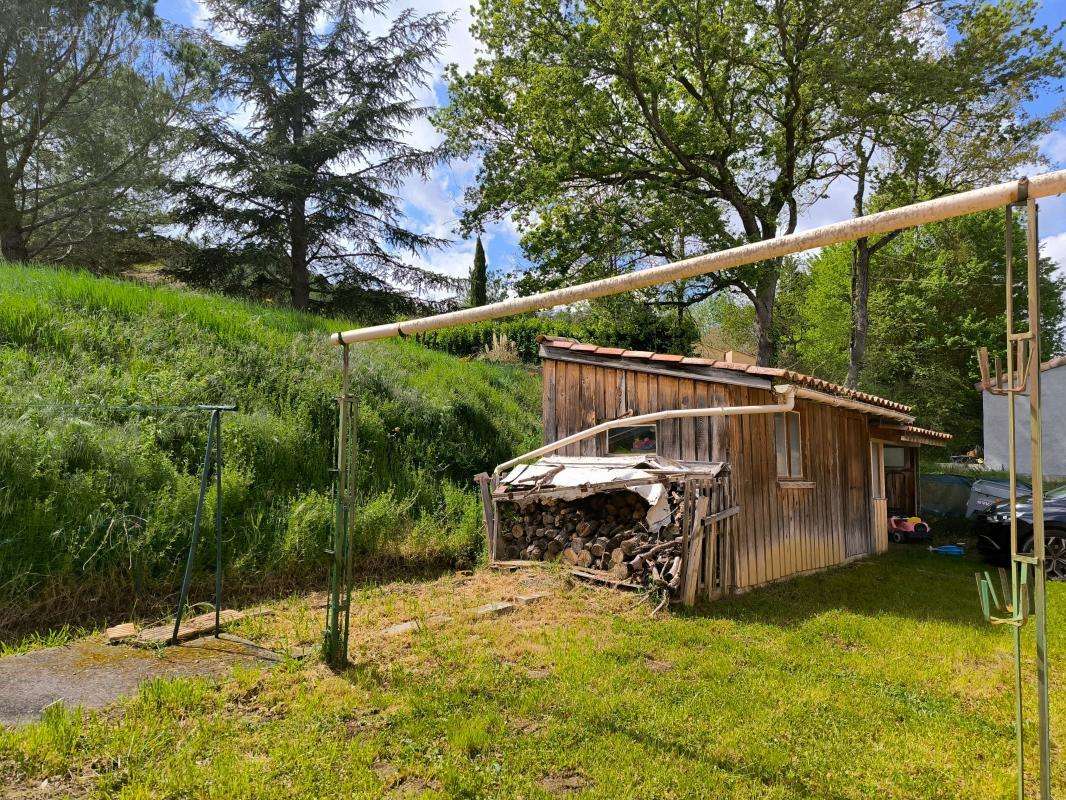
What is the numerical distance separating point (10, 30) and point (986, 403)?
3016 centimetres

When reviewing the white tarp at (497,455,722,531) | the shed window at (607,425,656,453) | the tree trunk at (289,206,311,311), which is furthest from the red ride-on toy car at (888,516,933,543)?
the tree trunk at (289,206,311,311)

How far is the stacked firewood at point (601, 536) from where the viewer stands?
653 cm

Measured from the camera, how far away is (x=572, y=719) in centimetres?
382

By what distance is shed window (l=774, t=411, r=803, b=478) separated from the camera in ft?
27.3

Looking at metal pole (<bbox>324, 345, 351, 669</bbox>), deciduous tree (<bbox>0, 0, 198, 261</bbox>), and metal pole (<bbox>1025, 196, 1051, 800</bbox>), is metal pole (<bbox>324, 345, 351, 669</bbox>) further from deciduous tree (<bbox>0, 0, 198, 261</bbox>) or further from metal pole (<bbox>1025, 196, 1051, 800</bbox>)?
deciduous tree (<bbox>0, 0, 198, 261</bbox>)

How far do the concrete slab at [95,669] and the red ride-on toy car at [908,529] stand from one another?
12569 mm

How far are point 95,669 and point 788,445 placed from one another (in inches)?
327

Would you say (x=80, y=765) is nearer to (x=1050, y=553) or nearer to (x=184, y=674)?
(x=184, y=674)

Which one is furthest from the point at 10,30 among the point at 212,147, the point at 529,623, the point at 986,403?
the point at 986,403

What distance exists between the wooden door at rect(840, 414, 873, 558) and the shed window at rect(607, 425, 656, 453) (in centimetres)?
414

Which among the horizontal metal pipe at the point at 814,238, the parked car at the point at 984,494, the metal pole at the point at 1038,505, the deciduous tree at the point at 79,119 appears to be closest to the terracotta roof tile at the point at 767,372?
the horizontal metal pipe at the point at 814,238

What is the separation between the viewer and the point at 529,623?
568 cm

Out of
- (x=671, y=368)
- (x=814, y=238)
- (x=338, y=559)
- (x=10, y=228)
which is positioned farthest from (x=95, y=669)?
(x=10, y=228)

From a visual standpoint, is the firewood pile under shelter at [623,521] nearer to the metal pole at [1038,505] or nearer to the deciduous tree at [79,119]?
the metal pole at [1038,505]
